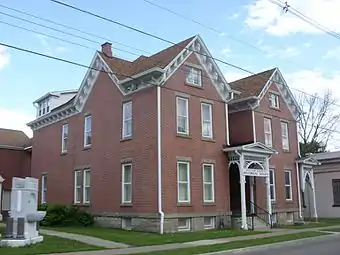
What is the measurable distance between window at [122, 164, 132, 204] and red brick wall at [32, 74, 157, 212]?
0.35 meters

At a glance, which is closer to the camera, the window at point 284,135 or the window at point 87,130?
the window at point 87,130

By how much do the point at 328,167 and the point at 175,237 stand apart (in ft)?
71.6

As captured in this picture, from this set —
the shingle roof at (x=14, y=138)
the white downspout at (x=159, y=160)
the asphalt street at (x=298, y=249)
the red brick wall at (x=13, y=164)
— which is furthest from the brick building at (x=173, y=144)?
the shingle roof at (x=14, y=138)

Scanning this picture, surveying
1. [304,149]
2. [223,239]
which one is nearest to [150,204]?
[223,239]

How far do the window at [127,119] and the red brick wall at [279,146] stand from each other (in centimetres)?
881

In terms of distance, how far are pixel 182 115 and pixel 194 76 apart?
107 inches

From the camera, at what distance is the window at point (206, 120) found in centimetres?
2541

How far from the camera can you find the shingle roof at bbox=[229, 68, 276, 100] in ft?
96.2

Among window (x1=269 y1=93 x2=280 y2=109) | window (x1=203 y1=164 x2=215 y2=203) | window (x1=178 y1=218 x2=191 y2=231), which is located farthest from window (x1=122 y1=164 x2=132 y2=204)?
window (x1=269 y1=93 x2=280 y2=109)

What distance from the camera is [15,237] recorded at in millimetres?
15758

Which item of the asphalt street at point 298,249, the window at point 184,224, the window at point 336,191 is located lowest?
the asphalt street at point 298,249

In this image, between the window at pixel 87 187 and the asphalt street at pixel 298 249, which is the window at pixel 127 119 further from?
the asphalt street at pixel 298 249

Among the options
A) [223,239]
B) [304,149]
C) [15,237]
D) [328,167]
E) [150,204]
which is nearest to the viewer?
[15,237]

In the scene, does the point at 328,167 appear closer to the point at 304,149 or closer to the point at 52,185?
the point at 304,149
